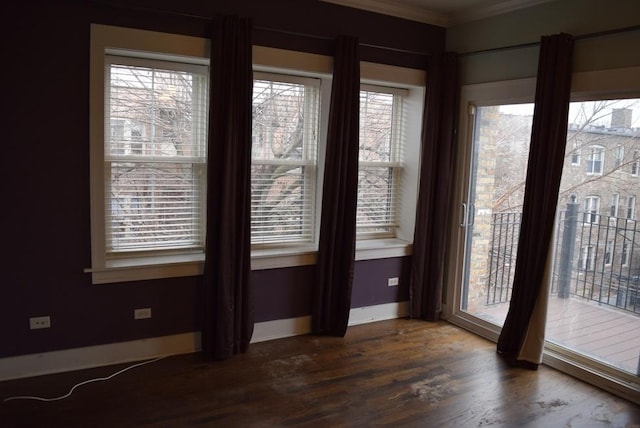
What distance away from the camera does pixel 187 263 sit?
3693mm

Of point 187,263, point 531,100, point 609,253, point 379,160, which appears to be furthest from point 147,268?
point 609,253

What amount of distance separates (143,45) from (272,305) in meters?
2.14

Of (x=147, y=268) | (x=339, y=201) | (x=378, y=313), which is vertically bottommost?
(x=378, y=313)

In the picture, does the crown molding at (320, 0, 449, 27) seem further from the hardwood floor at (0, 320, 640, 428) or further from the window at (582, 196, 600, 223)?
the hardwood floor at (0, 320, 640, 428)

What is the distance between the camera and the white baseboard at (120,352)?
3.29 m

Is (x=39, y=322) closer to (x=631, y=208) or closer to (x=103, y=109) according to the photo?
(x=103, y=109)

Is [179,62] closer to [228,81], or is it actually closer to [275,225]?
[228,81]

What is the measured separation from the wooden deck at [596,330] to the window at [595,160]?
A: 36.9 inches

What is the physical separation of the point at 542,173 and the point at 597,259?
0.71 meters

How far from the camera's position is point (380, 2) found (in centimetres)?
417

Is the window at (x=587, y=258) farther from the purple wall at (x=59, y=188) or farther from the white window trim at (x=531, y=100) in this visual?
the purple wall at (x=59, y=188)

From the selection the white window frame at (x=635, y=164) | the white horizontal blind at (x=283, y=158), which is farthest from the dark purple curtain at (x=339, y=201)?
the white window frame at (x=635, y=164)

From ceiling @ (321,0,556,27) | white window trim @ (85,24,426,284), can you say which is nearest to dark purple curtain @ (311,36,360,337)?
white window trim @ (85,24,426,284)

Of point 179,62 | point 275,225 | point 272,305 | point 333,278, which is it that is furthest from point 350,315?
point 179,62
